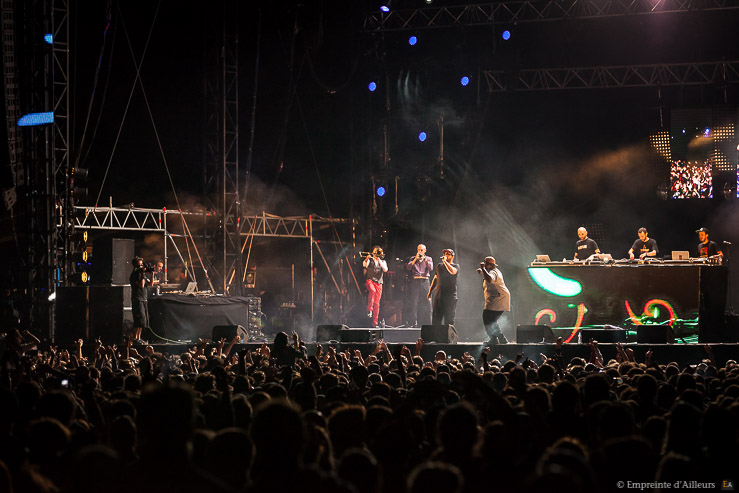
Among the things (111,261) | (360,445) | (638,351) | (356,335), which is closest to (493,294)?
(356,335)

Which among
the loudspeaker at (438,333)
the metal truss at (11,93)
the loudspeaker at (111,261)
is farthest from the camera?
the loudspeaker at (111,261)

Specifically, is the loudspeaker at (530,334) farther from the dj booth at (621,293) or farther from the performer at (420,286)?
the performer at (420,286)

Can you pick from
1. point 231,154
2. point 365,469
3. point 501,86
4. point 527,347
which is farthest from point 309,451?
point 501,86

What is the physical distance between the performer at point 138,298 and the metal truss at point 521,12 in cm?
928

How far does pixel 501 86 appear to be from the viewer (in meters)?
20.1

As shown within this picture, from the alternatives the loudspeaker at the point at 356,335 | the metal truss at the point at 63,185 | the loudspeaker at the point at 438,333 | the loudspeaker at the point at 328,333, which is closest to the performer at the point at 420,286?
the loudspeaker at the point at 328,333

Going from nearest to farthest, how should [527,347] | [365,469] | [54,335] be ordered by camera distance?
[365,469], [527,347], [54,335]

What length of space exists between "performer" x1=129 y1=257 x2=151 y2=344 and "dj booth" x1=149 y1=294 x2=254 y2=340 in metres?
0.66

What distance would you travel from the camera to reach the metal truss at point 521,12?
1738 cm

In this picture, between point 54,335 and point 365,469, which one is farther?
point 54,335

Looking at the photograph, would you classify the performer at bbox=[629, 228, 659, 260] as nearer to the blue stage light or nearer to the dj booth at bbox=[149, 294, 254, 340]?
the dj booth at bbox=[149, 294, 254, 340]

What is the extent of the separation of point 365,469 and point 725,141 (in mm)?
19437

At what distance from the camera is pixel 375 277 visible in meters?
18.2

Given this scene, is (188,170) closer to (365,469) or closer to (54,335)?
(54,335)
